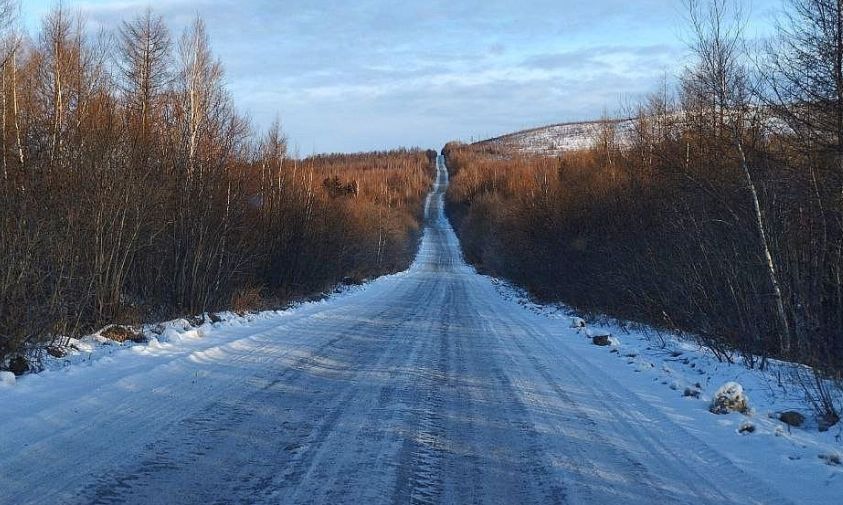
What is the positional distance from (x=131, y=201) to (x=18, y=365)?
477 cm

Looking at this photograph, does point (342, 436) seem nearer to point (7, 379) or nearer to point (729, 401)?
point (7, 379)

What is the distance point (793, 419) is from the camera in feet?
20.4

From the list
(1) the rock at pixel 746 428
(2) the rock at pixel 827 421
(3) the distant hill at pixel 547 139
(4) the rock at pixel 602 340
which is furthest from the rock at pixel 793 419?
(3) the distant hill at pixel 547 139

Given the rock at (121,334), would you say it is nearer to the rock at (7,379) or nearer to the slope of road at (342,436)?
the slope of road at (342,436)

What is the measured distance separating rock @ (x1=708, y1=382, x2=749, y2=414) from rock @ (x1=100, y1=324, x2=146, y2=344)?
8.59 m

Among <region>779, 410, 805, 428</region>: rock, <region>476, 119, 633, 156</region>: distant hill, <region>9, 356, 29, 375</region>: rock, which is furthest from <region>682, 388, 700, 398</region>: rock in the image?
<region>476, 119, 633, 156</region>: distant hill

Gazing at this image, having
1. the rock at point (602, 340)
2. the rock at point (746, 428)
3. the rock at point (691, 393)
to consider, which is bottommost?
the rock at point (602, 340)

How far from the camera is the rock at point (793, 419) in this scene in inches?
243

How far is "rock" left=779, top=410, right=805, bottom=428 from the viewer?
6.17 meters

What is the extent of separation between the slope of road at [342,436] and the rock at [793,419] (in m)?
1.10

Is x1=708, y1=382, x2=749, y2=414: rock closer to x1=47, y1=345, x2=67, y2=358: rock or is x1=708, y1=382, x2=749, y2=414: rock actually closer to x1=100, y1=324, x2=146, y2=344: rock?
x1=47, y1=345, x2=67, y2=358: rock

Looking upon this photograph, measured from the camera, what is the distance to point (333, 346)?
11.0m

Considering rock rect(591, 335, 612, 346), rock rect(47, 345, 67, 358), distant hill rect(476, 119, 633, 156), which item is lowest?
rock rect(591, 335, 612, 346)

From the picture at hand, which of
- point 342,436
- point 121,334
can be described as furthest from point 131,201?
point 342,436
